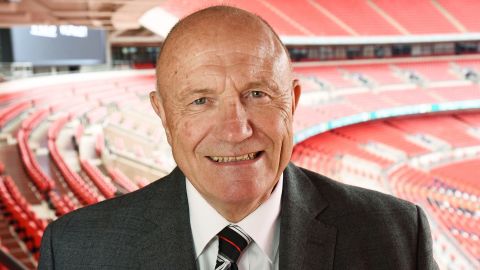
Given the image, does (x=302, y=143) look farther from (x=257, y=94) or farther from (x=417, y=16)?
(x=257, y=94)

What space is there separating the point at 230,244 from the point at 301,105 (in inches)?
540

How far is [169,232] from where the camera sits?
3.43 feet

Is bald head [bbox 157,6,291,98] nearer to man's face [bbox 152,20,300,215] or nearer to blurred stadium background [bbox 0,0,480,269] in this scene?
man's face [bbox 152,20,300,215]

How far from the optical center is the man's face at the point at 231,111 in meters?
0.88

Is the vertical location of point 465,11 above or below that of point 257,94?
below

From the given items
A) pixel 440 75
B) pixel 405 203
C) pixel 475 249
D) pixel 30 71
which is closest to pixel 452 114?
pixel 440 75

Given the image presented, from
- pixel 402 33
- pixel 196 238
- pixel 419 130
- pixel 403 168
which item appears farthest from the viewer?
pixel 402 33

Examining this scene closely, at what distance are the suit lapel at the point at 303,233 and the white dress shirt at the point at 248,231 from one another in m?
0.03

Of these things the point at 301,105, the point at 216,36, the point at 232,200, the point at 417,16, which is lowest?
→ the point at 301,105

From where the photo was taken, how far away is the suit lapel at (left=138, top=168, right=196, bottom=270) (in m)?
1.02

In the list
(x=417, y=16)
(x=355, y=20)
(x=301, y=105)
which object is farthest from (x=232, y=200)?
(x=417, y=16)

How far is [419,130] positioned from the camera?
16125 mm

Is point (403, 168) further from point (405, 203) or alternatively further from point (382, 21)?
point (405, 203)

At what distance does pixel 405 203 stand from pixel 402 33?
57.7 ft
